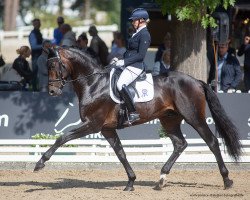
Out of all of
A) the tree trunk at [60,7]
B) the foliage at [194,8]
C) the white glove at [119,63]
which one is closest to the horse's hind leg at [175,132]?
the white glove at [119,63]

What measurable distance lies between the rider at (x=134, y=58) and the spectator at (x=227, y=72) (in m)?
6.44

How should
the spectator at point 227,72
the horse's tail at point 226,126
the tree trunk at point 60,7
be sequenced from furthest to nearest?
the tree trunk at point 60,7, the spectator at point 227,72, the horse's tail at point 226,126

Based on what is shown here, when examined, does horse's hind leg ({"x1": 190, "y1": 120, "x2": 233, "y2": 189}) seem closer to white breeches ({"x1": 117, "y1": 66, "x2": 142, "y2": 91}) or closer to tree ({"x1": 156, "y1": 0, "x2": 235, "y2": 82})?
white breeches ({"x1": 117, "y1": 66, "x2": 142, "y2": 91})

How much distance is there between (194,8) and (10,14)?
34.7m

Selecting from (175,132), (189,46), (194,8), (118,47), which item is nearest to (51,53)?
(175,132)

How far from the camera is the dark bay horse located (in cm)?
1409

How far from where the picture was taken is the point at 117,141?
47.1 ft

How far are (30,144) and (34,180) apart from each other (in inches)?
80.5

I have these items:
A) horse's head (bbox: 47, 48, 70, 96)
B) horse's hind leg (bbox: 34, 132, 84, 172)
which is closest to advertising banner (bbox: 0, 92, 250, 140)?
horse's head (bbox: 47, 48, 70, 96)

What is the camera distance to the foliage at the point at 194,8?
1750 centimetres

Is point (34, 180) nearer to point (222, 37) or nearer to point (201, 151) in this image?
point (201, 151)

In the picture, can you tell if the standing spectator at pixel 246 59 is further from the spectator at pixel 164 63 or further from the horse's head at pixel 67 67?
the horse's head at pixel 67 67

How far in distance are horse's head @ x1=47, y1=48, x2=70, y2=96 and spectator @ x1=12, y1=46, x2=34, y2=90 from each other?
7.32 metres

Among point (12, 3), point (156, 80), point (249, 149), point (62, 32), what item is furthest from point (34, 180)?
point (12, 3)
